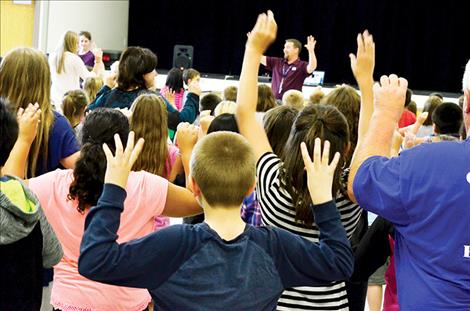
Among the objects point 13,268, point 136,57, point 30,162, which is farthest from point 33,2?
point 13,268

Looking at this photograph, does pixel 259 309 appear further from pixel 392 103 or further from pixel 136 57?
pixel 136 57

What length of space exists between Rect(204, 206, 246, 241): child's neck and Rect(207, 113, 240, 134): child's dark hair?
1.41 m

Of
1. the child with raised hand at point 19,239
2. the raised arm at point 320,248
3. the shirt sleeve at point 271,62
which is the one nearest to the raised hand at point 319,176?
the raised arm at point 320,248

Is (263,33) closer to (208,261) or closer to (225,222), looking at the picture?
(225,222)

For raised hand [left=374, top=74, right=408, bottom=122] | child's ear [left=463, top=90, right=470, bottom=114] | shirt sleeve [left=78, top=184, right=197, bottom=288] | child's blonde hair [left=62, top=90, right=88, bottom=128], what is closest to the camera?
shirt sleeve [left=78, top=184, right=197, bottom=288]

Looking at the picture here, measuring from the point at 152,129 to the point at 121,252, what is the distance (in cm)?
142

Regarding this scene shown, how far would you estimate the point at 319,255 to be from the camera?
66.4 inches

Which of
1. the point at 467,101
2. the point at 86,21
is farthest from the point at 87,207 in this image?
the point at 86,21

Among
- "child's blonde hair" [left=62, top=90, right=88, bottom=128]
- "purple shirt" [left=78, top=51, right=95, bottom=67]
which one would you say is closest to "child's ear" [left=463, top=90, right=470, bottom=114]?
"child's blonde hair" [left=62, top=90, right=88, bottom=128]

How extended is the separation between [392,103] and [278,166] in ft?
1.48

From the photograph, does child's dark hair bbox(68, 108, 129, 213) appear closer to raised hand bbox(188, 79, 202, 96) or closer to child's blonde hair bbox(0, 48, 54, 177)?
child's blonde hair bbox(0, 48, 54, 177)

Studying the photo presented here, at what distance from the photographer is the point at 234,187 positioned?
169 cm

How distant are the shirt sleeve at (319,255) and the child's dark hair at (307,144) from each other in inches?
15.8

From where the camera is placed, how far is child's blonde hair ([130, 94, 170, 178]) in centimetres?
290
